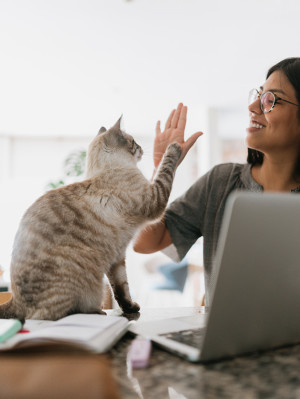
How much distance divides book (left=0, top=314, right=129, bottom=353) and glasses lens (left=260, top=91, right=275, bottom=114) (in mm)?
918

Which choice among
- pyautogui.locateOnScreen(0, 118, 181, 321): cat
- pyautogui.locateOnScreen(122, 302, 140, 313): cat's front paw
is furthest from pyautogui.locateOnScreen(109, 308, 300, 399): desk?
pyautogui.locateOnScreen(122, 302, 140, 313): cat's front paw

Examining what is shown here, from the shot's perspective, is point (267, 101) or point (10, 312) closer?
point (10, 312)

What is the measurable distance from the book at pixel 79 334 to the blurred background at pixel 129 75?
100 centimetres

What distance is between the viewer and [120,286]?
110cm

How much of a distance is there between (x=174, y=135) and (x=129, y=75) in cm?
345

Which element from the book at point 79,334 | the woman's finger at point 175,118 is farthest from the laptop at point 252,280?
the woman's finger at point 175,118

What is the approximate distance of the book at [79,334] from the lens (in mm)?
556

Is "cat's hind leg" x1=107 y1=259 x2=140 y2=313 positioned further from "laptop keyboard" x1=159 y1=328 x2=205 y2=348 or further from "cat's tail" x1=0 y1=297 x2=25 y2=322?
"laptop keyboard" x1=159 y1=328 x2=205 y2=348

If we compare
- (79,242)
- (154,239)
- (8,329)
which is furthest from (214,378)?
(154,239)

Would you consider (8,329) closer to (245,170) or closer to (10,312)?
(10,312)

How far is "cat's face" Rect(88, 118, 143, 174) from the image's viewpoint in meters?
1.27

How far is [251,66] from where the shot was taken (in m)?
4.41

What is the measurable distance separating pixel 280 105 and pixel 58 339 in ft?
3.57

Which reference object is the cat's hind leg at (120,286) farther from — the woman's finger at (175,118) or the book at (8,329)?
the woman's finger at (175,118)
